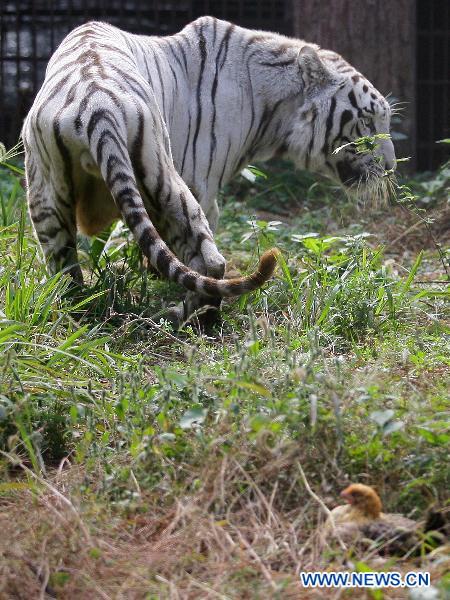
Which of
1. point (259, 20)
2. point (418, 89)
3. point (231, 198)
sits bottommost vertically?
point (231, 198)

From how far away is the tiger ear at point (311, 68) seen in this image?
6277 millimetres

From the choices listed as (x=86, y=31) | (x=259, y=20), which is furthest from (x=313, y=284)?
(x=259, y=20)

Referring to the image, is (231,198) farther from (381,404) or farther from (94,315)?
(381,404)

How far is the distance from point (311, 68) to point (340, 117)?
34 centimetres

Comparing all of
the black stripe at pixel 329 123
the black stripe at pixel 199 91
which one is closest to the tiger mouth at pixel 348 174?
the black stripe at pixel 329 123

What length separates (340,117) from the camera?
6379 millimetres

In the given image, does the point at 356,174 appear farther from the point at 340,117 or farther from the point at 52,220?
the point at 52,220

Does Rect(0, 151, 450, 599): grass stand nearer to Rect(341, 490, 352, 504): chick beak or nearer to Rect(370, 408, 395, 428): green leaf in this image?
Rect(370, 408, 395, 428): green leaf

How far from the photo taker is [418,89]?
10062 millimetres

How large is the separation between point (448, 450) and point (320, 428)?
37 cm

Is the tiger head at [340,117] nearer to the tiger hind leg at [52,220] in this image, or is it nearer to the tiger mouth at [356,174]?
the tiger mouth at [356,174]

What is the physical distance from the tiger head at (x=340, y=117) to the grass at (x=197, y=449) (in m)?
1.77

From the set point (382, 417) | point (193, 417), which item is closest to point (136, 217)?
point (193, 417)

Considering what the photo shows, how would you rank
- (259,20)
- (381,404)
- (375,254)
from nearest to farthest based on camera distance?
(381,404)
(375,254)
(259,20)
